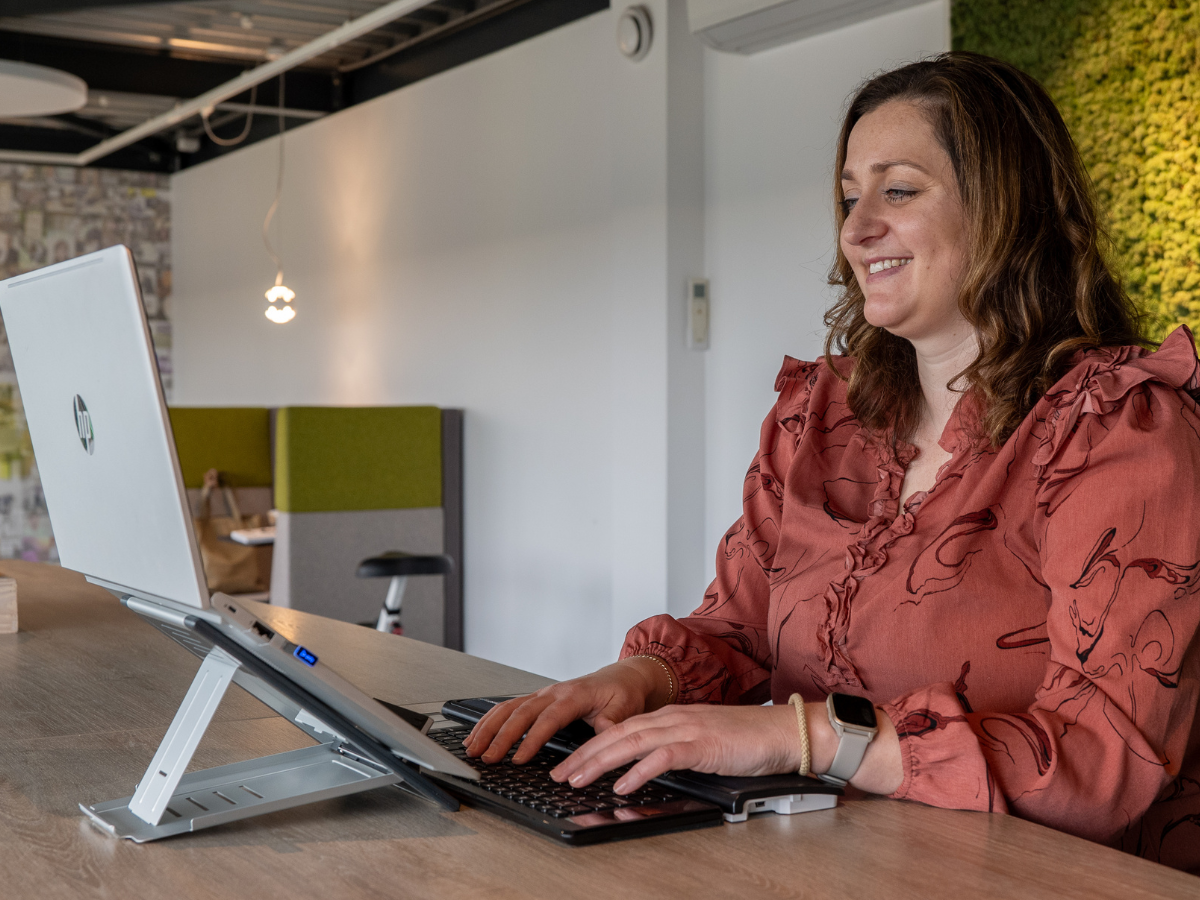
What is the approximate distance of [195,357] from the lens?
8.64 meters

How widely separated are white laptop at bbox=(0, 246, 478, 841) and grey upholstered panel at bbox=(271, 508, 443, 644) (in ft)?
13.5

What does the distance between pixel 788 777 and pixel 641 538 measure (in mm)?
3474

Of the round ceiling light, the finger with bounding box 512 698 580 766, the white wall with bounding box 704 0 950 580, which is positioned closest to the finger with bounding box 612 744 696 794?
the finger with bounding box 512 698 580 766

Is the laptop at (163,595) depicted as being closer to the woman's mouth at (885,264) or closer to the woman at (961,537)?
the woman at (961,537)

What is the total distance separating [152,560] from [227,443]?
16.8ft

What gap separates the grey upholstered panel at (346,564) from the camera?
5230mm

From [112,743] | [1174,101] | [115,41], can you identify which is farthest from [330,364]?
[112,743]

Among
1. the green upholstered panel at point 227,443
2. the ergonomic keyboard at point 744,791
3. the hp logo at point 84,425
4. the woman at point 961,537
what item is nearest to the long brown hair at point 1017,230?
the woman at point 961,537

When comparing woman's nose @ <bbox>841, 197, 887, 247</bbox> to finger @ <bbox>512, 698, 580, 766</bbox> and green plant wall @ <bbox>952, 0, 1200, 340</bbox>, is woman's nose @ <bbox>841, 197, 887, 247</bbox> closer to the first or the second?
finger @ <bbox>512, 698, 580, 766</bbox>

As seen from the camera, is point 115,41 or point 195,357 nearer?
point 115,41

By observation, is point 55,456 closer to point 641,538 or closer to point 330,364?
point 641,538

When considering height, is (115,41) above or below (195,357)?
above

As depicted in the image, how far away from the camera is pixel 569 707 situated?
125 centimetres

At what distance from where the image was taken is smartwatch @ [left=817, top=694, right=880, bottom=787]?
1109mm
